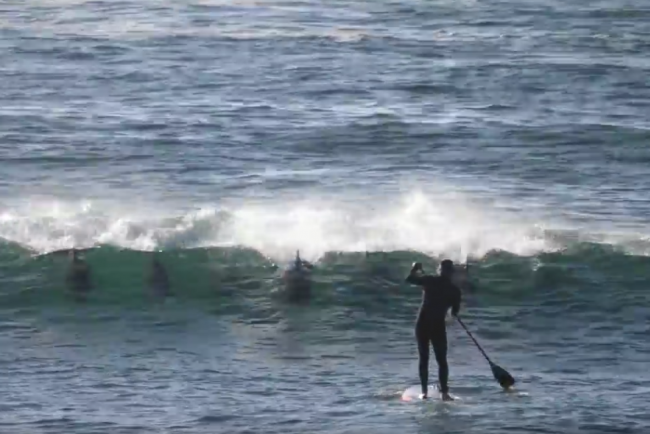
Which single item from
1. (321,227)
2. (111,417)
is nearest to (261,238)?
(321,227)

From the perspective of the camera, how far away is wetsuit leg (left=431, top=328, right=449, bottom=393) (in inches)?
540

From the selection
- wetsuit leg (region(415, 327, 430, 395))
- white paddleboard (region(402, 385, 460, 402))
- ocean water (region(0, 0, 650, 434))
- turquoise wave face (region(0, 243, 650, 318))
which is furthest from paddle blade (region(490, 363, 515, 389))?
turquoise wave face (region(0, 243, 650, 318))

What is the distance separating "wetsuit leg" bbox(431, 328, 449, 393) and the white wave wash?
5.72 meters

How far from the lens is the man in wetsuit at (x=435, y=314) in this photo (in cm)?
1381

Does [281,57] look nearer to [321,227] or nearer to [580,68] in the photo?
[580,68]

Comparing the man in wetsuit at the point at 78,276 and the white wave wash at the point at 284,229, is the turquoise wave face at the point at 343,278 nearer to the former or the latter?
the man in wetsuit at the point at 78,276

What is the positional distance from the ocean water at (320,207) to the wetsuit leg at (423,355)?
0.34 metres

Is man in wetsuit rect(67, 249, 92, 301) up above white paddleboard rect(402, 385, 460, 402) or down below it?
above

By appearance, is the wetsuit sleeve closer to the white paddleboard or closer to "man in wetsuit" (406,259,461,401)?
"man in wetsuit" (406,259,461,401)

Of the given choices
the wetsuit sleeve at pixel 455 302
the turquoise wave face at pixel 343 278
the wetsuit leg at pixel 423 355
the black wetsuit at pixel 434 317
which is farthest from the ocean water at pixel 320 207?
the wetsuit sleeve at pixel 455 302

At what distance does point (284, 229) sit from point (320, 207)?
1963 mm

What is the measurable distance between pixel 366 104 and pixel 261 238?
10.7 metres

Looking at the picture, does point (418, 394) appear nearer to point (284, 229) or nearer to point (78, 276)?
point (78, 276)

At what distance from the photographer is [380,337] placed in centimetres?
1678
